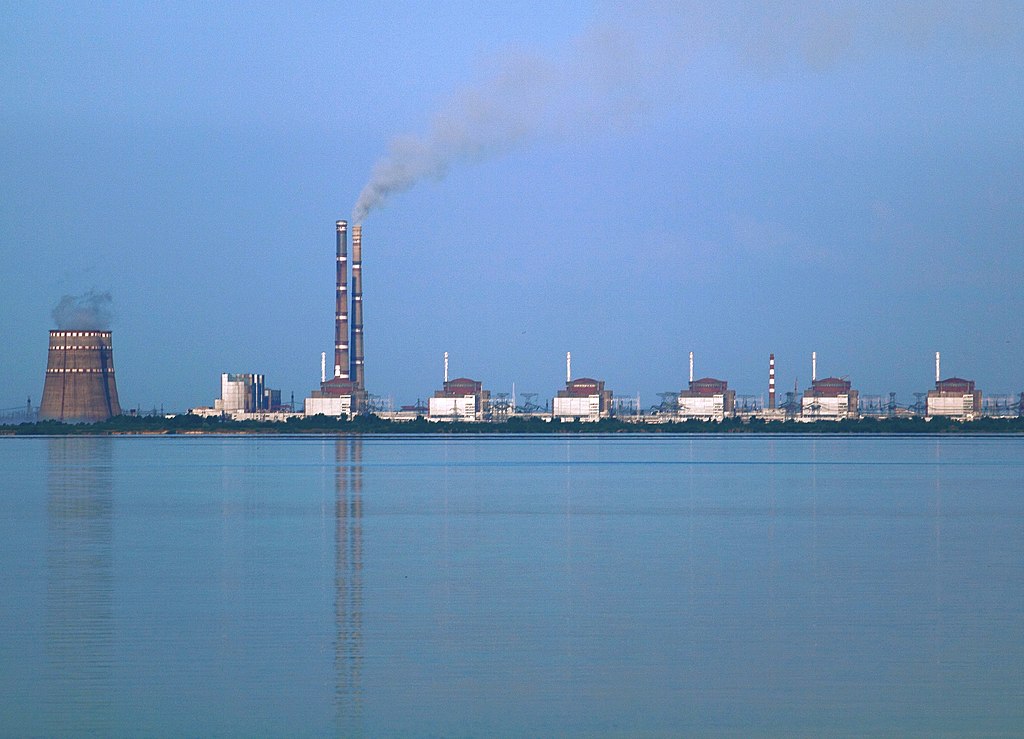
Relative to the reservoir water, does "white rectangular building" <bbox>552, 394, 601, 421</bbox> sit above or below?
above

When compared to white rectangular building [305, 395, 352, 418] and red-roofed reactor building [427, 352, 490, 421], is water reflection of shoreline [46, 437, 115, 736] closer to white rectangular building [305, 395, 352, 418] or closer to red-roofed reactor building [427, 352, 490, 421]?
white rectangular building [305, 395, 352, 418]

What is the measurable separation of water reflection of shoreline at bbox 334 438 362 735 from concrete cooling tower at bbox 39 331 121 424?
67.5m

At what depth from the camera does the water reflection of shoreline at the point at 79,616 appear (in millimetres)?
7398

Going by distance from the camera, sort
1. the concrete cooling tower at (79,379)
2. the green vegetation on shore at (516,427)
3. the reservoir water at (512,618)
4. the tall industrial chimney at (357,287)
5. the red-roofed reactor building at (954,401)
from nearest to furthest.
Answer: the reservoir water at (512,618), the tall industrial chimney at (357,287), the concrete cooling tower at (79,379), the green vegetation on shore at (516,427), the red-roofed reactor building at (954,401)

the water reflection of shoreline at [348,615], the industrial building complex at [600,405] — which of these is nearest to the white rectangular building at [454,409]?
the industrial building complex at [600,405]

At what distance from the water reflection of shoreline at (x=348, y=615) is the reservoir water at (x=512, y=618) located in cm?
4

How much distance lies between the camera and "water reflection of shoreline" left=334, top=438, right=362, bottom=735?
24.5ft

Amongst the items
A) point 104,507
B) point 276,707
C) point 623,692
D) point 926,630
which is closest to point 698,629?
point 926,630

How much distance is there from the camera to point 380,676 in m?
8.23

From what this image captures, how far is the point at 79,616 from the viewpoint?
10516 millimetres

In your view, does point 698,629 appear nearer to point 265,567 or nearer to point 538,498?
point 265,567

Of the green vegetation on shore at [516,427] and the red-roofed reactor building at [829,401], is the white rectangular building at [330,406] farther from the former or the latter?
the red-roofed reactor building at [829,401]

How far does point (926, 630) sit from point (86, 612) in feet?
19.7

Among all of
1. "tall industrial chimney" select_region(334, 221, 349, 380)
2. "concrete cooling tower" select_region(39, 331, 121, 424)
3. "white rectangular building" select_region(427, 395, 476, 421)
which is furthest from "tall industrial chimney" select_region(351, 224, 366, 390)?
"white rectangular building" select_region(427, 395, 476, 421)
